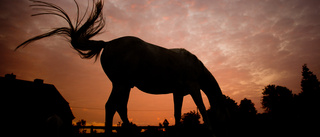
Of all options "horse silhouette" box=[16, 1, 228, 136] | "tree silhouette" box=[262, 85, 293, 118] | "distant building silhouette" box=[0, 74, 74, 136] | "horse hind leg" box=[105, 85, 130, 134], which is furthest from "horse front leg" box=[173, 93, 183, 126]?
"tree silhouette" box=[262, 85, 293, 118]

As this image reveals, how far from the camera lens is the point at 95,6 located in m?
3.48

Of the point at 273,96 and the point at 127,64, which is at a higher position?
the point at 273,96

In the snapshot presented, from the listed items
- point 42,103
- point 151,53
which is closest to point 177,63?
point 151,53

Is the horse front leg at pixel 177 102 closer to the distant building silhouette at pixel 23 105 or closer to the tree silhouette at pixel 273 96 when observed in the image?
the distant building silhouette at pixel 23 105

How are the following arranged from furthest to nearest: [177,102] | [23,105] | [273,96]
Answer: [273,96] < [23,105] < [177,102]

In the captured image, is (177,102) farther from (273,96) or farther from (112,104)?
(273,96)

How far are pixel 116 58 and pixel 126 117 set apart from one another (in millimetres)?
1441

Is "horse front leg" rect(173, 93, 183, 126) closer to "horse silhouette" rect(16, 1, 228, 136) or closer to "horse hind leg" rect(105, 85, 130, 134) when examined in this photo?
"horse silhouette" rect(16, 1, 228, 136)

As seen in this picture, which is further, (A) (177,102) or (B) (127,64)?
(A) (177,102)

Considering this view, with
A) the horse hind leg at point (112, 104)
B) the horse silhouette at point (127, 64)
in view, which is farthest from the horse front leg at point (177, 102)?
the horse hind leg at point (112, 104)

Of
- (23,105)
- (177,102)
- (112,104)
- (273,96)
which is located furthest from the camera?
(273,96)

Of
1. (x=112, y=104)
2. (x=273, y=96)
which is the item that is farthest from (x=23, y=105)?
(x=273, y=96)

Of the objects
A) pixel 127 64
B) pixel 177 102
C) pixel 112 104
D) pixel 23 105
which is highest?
pixel 23 105

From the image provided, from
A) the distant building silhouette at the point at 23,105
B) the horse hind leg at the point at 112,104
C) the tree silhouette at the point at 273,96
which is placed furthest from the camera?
the tree silhouette at the point at 273,96
